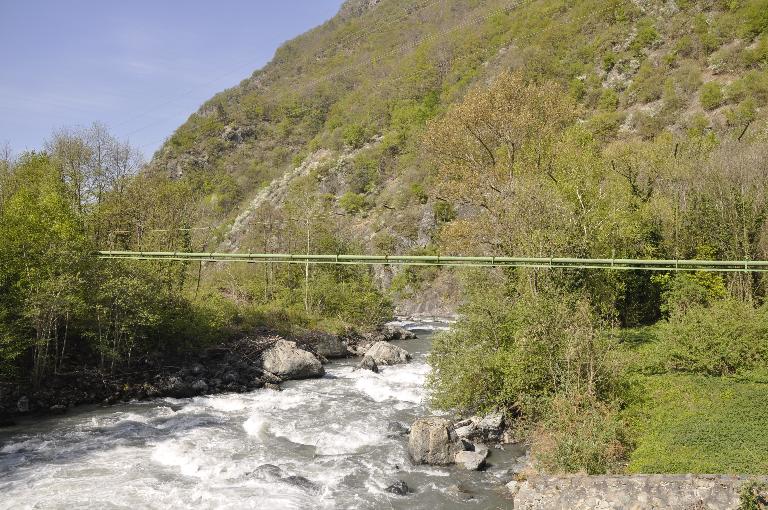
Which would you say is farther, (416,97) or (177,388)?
(416,97)

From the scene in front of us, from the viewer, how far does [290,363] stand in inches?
1166

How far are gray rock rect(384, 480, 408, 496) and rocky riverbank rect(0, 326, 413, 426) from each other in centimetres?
1322

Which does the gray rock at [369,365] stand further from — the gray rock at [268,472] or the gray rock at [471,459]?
the gray rock at [268,472]

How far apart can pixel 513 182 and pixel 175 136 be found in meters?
114

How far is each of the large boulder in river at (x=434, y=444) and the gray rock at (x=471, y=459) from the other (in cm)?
19

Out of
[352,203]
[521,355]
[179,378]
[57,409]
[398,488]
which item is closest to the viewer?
[398,488]

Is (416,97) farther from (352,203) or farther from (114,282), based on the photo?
(114,282)

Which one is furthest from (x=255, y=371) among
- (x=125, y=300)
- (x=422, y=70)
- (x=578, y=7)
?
(x=422, y=70)

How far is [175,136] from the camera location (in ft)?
405

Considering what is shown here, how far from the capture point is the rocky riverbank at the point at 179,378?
22.0m

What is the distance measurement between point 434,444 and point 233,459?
664 cm

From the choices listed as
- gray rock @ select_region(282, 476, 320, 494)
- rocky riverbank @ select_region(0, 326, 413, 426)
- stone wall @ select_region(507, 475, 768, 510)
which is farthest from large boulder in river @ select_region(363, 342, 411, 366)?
stone wall @ select_region(507, 475, 768, 510)

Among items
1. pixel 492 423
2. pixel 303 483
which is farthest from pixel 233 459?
pixel 492 423

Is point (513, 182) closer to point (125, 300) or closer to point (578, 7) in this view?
point (125, 300)
